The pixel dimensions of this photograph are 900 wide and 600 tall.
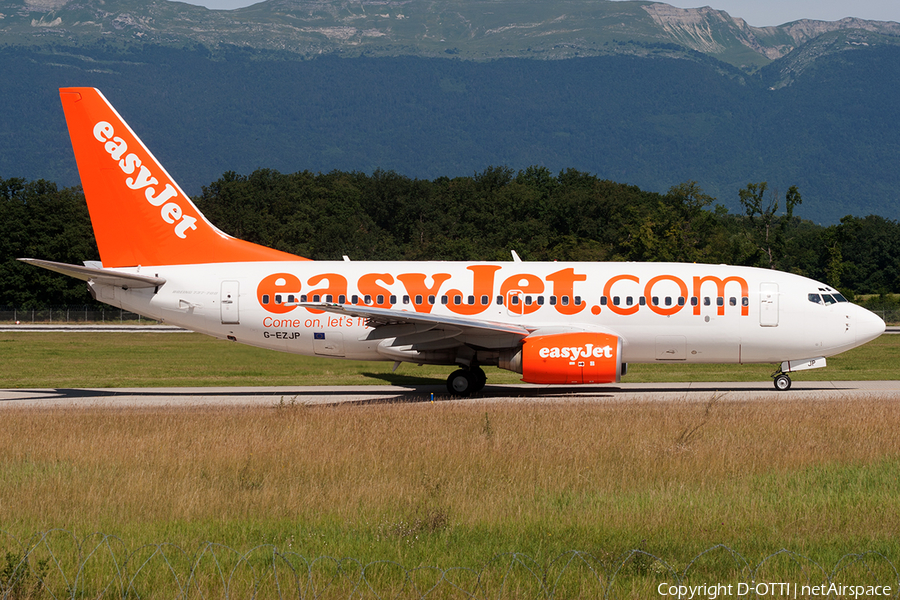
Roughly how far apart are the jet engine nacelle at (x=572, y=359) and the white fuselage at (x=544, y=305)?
143cm

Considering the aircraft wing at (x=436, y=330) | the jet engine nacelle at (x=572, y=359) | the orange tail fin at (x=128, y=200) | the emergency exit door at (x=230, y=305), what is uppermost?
the orange tail fin at (x=128, y=200)

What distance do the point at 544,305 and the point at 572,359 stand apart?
2.42 m

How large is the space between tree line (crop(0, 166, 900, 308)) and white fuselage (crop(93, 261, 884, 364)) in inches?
2138

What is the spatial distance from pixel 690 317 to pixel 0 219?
86.5m

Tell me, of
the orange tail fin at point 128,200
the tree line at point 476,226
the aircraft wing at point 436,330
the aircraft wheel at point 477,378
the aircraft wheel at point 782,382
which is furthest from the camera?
the tree line at point 476,226

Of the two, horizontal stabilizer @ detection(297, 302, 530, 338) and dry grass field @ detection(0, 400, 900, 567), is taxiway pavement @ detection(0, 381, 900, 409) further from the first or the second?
dry grass field @ detection(0, 400, 900, 567)

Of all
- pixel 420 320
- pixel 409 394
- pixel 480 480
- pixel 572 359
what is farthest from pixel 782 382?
pixel 480 480

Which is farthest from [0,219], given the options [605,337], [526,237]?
[605,337]

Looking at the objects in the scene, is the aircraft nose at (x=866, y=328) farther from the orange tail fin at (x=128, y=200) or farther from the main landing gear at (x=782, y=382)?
the orange tail fin at (x=128, y=200)

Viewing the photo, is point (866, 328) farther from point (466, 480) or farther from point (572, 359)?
point (466, 480)

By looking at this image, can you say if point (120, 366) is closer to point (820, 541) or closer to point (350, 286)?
point (350, 286)

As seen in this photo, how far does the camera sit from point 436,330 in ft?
83.7

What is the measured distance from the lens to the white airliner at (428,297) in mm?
26391

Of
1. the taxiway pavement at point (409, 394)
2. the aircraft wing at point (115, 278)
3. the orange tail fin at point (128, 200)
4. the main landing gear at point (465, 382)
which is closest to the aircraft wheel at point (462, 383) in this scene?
the main landing gear at point (465, 382)
